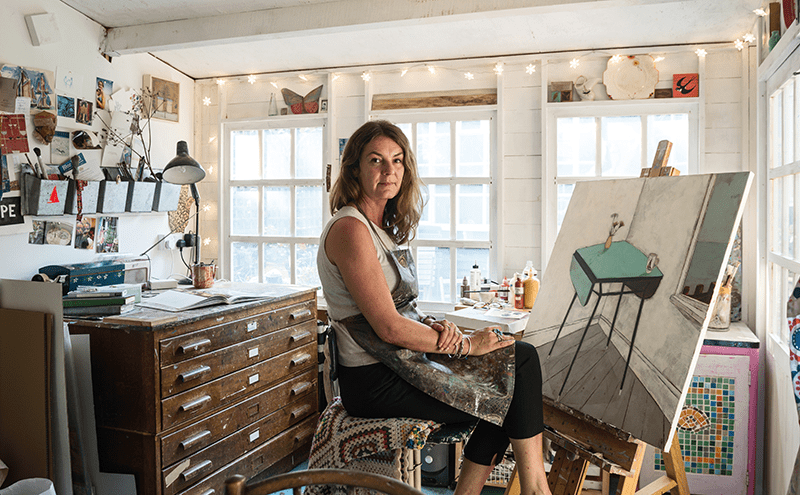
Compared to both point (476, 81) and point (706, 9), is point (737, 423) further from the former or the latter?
point (476, 81)

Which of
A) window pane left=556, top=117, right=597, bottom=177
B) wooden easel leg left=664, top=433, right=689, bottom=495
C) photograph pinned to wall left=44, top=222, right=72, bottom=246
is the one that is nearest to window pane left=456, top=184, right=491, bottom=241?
window pane left=556, top=117, right=597, bottom=177

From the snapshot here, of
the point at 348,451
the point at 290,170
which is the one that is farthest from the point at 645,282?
the point at 290,170

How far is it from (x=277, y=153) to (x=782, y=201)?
291cm

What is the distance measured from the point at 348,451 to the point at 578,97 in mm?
2455

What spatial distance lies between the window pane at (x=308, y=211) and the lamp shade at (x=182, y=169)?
933 millimetres

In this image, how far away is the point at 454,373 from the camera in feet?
5.19

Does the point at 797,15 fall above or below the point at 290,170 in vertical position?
above

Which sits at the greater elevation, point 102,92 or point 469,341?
point 102,92

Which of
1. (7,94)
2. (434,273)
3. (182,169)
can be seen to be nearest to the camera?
(7,94)

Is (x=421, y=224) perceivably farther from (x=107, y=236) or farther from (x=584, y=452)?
(x=584, y=452)

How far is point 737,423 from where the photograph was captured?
2.43m

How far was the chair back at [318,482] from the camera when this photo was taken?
0.82 metres

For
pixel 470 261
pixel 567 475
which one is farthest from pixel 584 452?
pixel 470 261

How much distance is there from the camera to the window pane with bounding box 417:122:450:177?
3.45 metres
